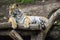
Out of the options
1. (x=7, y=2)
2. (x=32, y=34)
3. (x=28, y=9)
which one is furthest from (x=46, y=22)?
(x=7, y=2)

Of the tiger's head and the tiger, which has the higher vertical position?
the tiger's head

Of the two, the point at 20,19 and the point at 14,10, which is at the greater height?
the point at 14,10

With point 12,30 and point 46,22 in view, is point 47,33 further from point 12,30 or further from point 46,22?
point 12,30

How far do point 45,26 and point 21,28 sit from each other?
614 mm

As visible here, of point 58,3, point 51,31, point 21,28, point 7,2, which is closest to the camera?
point 21,28

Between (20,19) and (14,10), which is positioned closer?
(14,10)

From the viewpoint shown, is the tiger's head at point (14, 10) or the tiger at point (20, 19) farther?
the tiger's head at point (14, 10)

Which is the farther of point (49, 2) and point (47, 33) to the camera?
point (49, 2)

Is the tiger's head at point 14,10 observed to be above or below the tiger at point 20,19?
above

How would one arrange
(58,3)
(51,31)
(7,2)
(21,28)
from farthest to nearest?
(7,2)
(58,3)
(51,31)
(21,28)

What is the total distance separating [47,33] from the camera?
6.19m

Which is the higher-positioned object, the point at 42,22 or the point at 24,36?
the point at 42,22

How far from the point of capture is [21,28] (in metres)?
5.90

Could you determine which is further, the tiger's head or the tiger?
the tiger's head
